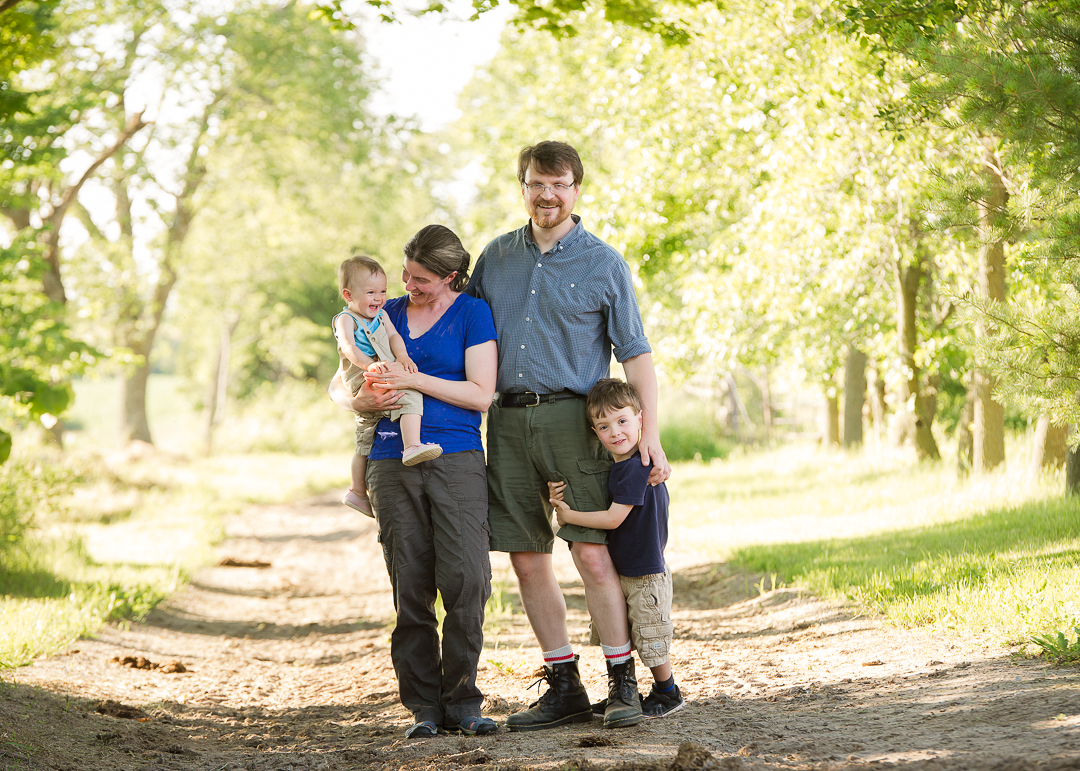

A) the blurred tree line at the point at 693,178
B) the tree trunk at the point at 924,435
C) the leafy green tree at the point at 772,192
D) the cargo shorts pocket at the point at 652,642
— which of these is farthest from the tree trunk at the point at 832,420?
the cargo shorts pocket at the point at 652,642

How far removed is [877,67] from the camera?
7.39 m

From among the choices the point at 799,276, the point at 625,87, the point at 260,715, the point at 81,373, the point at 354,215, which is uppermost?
the point at 354,215

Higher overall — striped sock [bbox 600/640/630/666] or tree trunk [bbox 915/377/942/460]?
tree trunk [bbox 915/377/942/460]

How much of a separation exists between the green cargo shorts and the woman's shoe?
683 mm

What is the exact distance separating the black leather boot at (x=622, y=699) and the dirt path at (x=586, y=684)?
69 mm

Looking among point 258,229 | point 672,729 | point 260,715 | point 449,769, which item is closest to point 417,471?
point 449,769

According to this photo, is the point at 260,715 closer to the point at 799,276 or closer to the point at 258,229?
the point at 799,276

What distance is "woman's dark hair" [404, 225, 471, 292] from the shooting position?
12.1ft

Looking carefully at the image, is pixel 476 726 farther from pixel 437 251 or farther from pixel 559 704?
pixel 437 251

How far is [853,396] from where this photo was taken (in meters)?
14.6

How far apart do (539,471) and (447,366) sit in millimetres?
574

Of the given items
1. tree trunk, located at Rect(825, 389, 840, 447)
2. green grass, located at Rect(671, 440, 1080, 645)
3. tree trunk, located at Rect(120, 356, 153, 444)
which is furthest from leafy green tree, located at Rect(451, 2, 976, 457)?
tree trunk, located at Rect(120, 356, 153, 444)

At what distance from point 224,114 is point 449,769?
17429 millimetres

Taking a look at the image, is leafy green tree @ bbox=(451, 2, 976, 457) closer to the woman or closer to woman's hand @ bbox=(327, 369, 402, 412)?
the woman
